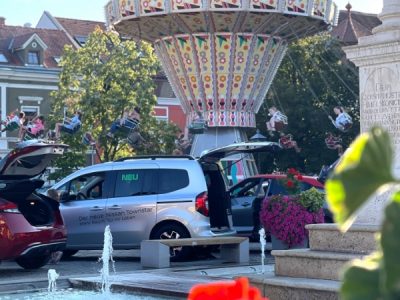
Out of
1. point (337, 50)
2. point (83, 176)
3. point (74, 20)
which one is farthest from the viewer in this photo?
point (74, 20)

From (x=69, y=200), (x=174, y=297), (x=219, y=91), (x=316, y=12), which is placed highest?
(x=316, y=12)

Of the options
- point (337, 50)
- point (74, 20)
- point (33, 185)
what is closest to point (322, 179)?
point (33, 185)

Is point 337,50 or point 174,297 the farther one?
point 337,50

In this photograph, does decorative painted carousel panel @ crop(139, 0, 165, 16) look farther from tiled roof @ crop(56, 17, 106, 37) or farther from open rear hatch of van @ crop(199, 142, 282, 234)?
tiled roof @ crop(56, 17, 106, 37)

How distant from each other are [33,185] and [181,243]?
7.36ft

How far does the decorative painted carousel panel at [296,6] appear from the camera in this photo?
97.3ft

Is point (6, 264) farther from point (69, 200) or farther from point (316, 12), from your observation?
point (316, 12)

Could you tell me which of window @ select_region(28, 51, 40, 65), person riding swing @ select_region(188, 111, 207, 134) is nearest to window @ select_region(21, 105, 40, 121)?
window @ select_region(28, 51, 40, 65)

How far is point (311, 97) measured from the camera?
50156 mm

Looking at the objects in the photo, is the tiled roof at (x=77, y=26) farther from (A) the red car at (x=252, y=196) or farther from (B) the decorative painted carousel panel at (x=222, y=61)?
(A) the red car at (x=252, y=196)

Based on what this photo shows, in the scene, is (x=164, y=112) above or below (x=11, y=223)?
above

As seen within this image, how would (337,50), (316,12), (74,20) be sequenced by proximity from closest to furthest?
1. (316,12)
2. (337,50)
3. (74,20)

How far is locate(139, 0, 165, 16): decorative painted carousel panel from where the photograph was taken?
29.5 m

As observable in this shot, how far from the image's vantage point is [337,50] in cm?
5141
